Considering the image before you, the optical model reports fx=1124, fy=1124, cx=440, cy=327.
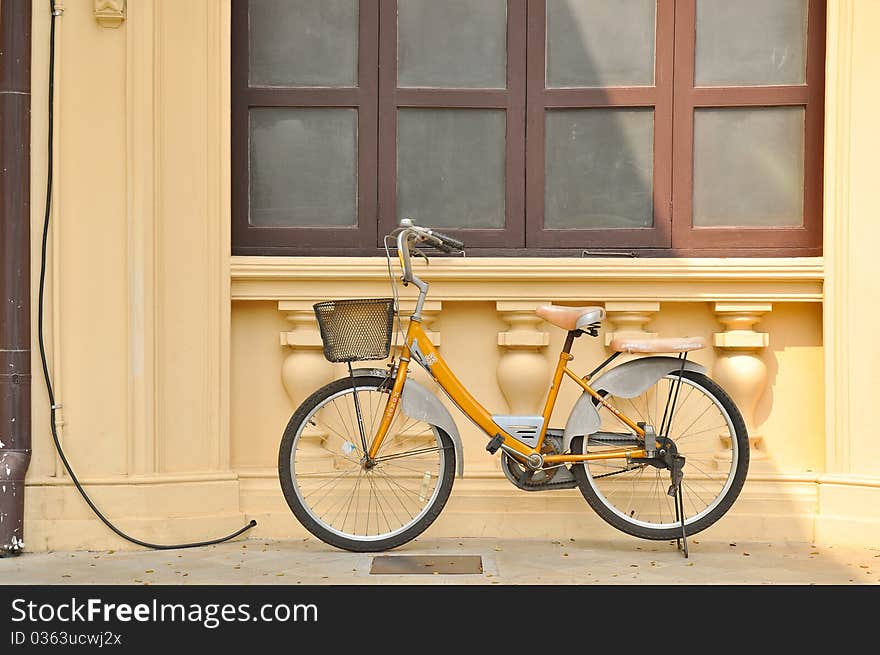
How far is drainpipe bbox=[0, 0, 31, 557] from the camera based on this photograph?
5.28 m

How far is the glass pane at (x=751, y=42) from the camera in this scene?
5.70m

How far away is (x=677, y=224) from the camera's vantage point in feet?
18.8

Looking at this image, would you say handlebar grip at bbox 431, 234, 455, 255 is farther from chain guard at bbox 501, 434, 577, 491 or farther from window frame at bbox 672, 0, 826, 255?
window frame at bbox 672, 0, 826, 255

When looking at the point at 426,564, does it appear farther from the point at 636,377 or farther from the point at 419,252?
the point at 419,252

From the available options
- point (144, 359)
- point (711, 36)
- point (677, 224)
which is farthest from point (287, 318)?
point (711, 36)

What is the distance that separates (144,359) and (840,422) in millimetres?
3403

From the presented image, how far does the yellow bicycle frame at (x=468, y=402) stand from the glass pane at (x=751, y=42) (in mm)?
1743

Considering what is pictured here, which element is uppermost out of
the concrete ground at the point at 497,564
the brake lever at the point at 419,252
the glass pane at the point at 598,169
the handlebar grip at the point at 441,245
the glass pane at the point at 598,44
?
the glass pane at the point at 598,44

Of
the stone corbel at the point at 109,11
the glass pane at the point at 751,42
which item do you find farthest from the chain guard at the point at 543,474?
the stone corbel at the point at 109,11

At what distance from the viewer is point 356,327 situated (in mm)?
5082

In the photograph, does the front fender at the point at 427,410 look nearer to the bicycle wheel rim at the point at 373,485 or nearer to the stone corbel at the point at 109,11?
the bicycle wheel rim at the point at 373,485

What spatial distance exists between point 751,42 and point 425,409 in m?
2.53

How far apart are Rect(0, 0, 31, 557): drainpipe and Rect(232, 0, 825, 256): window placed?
1022 millimetres

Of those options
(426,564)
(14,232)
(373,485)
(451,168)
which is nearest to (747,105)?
(451,168)
